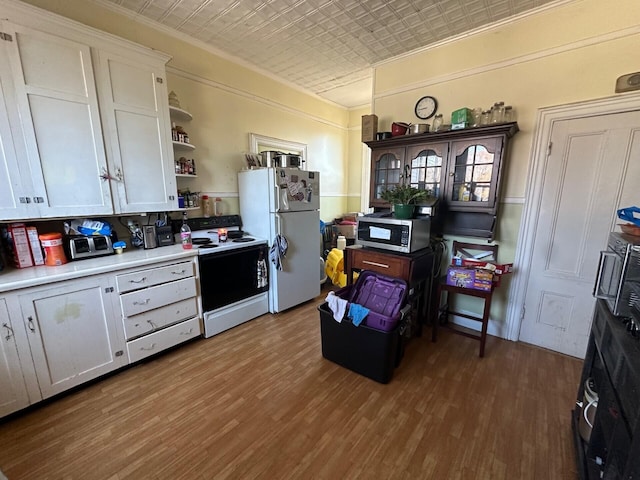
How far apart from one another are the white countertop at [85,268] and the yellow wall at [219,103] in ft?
3.02

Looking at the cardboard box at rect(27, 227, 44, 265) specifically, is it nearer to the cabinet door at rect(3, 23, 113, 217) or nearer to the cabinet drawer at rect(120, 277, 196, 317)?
the cabinet door at rect(3, 23, 113, 217)

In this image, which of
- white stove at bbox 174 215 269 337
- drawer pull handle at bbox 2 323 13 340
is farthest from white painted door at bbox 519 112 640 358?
drawer pull handle at bbox 2 323 13 340

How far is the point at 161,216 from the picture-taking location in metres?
2.48

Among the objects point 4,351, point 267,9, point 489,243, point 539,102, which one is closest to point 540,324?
point 489,243

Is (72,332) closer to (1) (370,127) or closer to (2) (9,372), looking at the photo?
(2) (9,372)

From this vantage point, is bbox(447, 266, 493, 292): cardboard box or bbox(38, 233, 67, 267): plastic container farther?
bbox(447, 266, 493, 292): cardboard box

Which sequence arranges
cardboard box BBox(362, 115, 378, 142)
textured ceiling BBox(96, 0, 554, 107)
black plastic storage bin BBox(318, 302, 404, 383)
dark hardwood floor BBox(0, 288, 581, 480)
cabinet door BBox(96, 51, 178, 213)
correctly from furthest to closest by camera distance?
1. cardboard box BBox(362, 115, 378, 142)
2. textured ceiling BBox(96, 0, 554, 107)
3. cabinet door BBox(96, 51, 178, 213)
4. black plastic storage bin BBox(318, 302, 404, 383)
5. dark hardwood floor BBox(0, 288, 581, 480)

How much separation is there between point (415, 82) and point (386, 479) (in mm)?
3277

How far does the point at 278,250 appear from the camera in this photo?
2.72 metres

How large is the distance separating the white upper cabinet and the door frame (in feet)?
10.6

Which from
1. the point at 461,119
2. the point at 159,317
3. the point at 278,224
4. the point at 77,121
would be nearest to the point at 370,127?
the point at 461,119

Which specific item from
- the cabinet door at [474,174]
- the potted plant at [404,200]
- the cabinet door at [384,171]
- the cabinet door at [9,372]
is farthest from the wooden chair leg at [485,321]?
the cabinet door at [9,372]

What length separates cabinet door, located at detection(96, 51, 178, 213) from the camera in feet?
6.44

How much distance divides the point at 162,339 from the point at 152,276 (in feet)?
1.82
